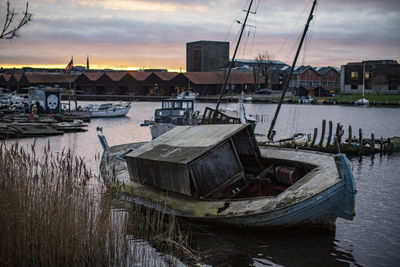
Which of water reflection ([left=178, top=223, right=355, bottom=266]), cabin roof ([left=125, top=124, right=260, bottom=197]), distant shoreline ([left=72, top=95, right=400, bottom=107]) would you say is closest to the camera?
water reflection ([left=178, top=223, right=355, bottom=266])

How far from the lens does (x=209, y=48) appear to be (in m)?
168

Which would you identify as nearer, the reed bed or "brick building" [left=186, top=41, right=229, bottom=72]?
the reed bed

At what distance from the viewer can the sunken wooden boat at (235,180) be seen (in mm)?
9969

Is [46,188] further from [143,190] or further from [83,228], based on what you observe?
[143,190]

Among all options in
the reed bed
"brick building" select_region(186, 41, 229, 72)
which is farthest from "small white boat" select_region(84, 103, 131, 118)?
"brick building" select_region(186, 41, 229, 72)

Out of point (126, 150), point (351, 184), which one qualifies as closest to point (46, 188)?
point (351, 184)

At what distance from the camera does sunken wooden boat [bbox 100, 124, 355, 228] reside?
9.97 metres

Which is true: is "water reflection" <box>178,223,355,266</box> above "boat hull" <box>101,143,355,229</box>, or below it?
below

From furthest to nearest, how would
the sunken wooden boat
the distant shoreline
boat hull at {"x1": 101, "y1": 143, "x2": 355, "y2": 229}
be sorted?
the distant shoreline < the sunken wooden boat < boat hull at {"x1": 101, "y1": 143, "x2": 355, "y2": 229}

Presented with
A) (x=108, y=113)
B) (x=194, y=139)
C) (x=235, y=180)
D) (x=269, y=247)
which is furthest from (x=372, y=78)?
(x=269, y=247)

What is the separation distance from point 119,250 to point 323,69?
134m

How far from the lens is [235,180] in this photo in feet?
39.7

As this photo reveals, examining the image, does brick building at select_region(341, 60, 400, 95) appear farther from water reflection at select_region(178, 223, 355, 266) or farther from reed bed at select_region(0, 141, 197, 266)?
reed bed at select_region(0, 141, 197, 266)

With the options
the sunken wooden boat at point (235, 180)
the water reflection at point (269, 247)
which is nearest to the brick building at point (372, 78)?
the sunken wooden boat at point (235, 180)
